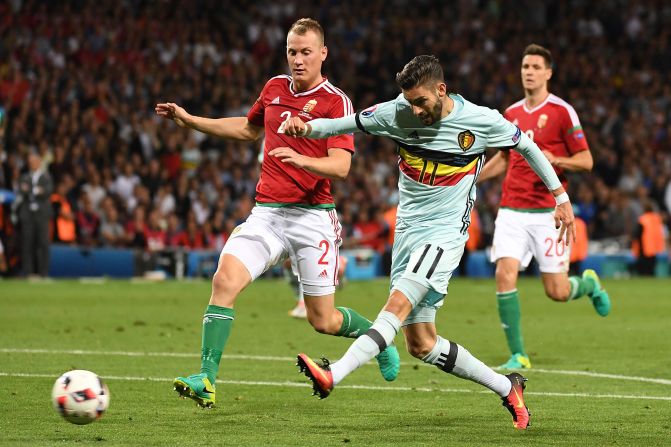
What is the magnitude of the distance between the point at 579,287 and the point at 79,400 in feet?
21.0

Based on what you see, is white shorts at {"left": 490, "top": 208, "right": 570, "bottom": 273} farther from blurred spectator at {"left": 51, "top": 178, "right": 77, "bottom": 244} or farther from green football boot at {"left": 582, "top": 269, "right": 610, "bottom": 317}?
blurred spectator at {"left": 51, "top": 178, "right": 77, "bottom": 244}

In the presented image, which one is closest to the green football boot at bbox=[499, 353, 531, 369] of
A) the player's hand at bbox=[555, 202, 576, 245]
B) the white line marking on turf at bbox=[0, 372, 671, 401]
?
the white line marking on turf at bbox=[0, 372, 671, 401]

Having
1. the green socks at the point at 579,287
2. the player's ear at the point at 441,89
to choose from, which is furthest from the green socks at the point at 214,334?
the green socks at the point at 579,287

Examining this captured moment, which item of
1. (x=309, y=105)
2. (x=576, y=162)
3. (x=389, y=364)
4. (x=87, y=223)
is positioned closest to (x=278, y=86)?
(x=309, y=105)

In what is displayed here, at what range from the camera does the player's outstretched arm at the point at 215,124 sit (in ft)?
29.6

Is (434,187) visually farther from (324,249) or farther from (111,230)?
(111,230)

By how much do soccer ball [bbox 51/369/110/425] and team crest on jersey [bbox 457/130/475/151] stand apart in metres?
2.70

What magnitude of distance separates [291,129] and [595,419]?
279cm

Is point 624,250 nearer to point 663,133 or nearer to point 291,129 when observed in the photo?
point 663,133

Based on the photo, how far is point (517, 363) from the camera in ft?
37.3

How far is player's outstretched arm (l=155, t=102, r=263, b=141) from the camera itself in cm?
902

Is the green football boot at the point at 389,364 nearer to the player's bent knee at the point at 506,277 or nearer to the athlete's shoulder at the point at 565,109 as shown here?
the player's bent knee at the point at 506,277

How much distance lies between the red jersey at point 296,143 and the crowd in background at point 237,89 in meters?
12.6

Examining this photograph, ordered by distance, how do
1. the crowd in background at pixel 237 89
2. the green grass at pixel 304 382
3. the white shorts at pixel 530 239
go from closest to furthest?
the green grass at pixel 304 382, the white shorts at pixel 530 239, the crowd in background at pixel 237 89
